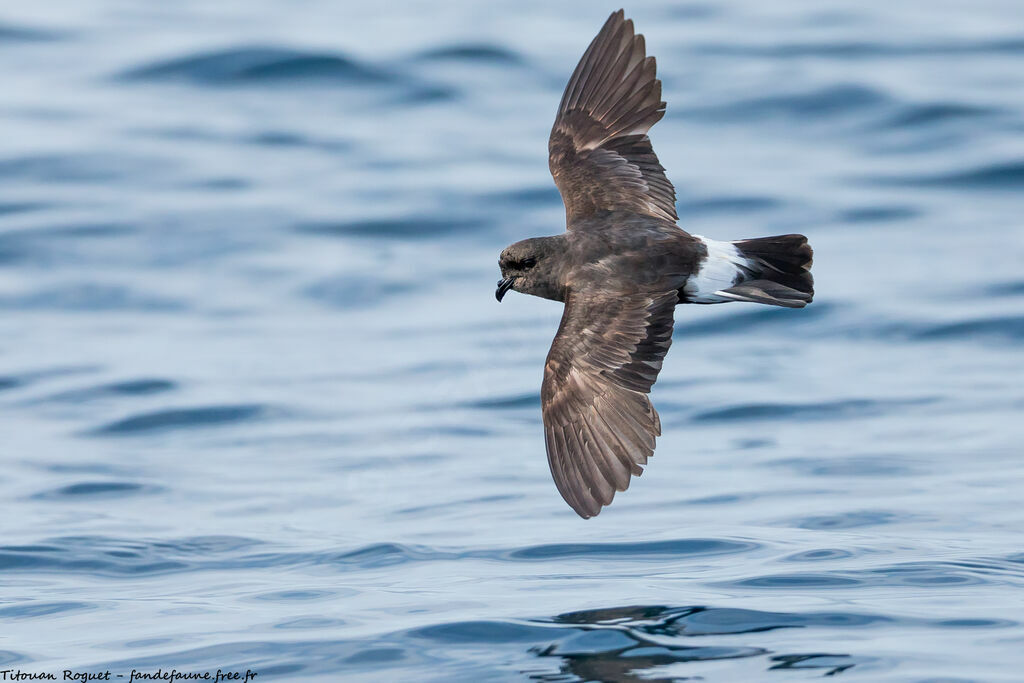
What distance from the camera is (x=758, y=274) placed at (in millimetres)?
6051

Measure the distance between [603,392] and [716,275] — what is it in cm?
68

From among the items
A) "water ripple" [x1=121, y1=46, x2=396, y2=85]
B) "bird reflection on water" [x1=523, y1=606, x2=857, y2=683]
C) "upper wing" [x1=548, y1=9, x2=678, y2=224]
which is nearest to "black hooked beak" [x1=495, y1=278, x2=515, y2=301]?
"upper wing" [x1=548, y1=9, x2=678, y2=224]

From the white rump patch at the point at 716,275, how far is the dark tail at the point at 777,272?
21 mm

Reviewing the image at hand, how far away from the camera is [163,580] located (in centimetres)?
714

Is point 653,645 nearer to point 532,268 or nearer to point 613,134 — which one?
point 532,268

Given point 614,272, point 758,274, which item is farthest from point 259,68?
point 758,274

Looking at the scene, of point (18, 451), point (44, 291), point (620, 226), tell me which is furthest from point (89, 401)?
point (620, 226)

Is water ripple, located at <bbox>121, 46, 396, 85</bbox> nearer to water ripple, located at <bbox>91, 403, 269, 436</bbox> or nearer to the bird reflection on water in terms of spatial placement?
water ripple, located at <bbox>91, 403, 269, 436</bbox>

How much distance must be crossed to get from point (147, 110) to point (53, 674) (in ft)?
34.2

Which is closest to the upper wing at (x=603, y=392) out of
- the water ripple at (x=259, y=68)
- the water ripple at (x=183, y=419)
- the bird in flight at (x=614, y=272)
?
the bird in flight at (x=614, y=272)

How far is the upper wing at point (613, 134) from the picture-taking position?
21.6 ft

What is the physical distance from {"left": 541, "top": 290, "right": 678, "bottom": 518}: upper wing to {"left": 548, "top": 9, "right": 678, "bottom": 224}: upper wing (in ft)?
2.48

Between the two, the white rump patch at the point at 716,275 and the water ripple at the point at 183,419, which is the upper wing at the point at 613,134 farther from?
the water ripple at the point at 183,419

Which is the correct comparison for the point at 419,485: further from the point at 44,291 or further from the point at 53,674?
the point at 44,291
